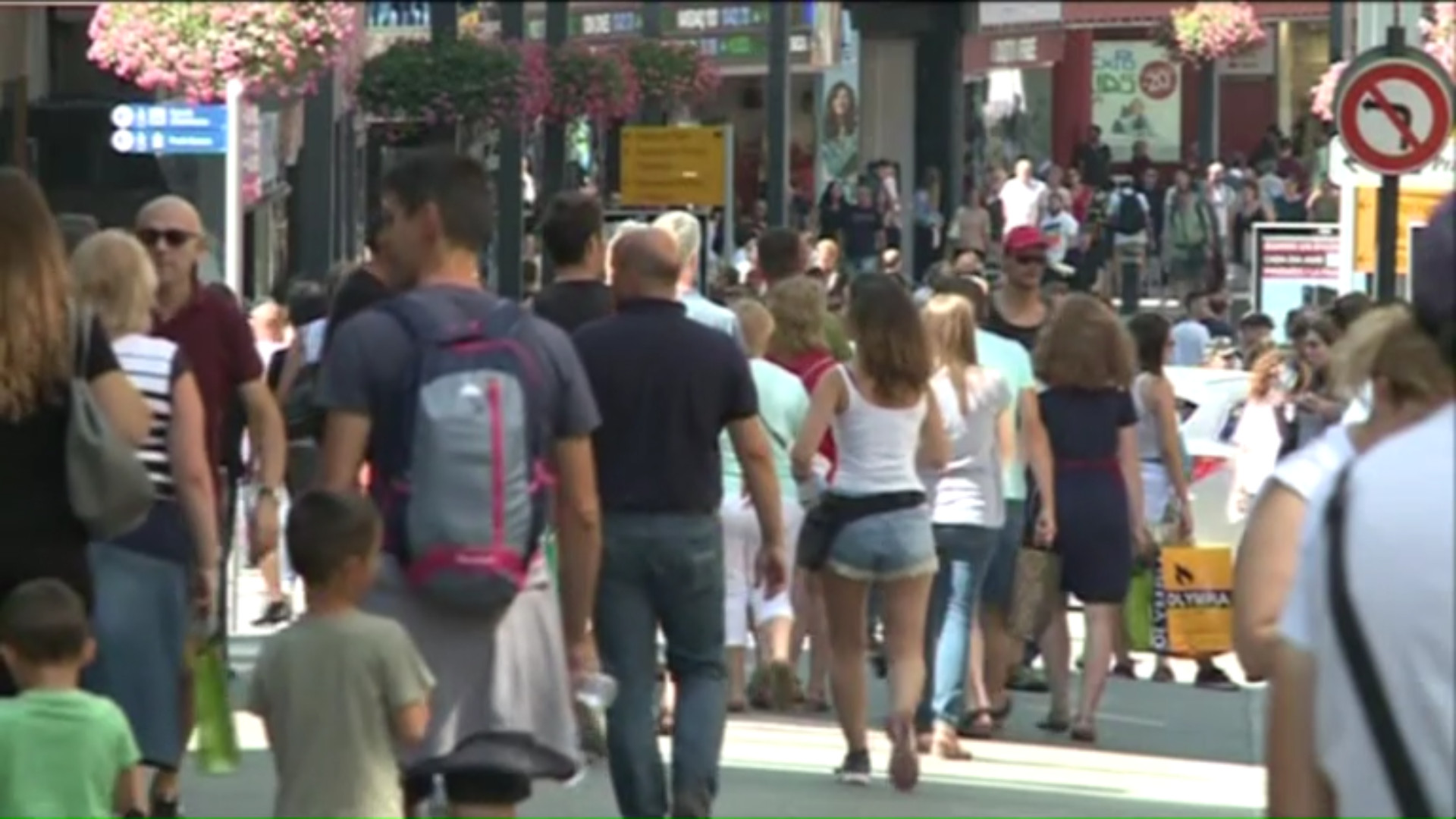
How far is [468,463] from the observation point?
7.20 meters

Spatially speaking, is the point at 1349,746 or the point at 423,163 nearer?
→ the point at 1349,746

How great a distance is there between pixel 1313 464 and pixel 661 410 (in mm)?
3926

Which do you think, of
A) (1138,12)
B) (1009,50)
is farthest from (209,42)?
(1138,12)

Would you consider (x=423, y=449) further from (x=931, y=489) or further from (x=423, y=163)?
(x=931, y=489)

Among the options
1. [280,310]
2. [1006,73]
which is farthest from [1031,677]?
[1006,73]

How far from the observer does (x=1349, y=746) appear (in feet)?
13.0

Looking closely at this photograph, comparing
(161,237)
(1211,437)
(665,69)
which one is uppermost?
(665,69)

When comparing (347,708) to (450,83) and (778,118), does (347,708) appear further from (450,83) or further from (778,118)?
(778,118)

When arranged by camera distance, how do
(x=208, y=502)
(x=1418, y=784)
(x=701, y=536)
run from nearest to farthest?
(x=1418, y=784), (x=208, y=502), (x=701, y=536)

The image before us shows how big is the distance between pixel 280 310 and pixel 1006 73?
43795 millimetres

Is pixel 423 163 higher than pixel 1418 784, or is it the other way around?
pixel 423 163

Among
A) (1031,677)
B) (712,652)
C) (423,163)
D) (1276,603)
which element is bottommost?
(1031,677)

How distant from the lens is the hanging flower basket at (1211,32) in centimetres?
5238

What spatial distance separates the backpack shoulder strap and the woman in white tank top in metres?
7.31
